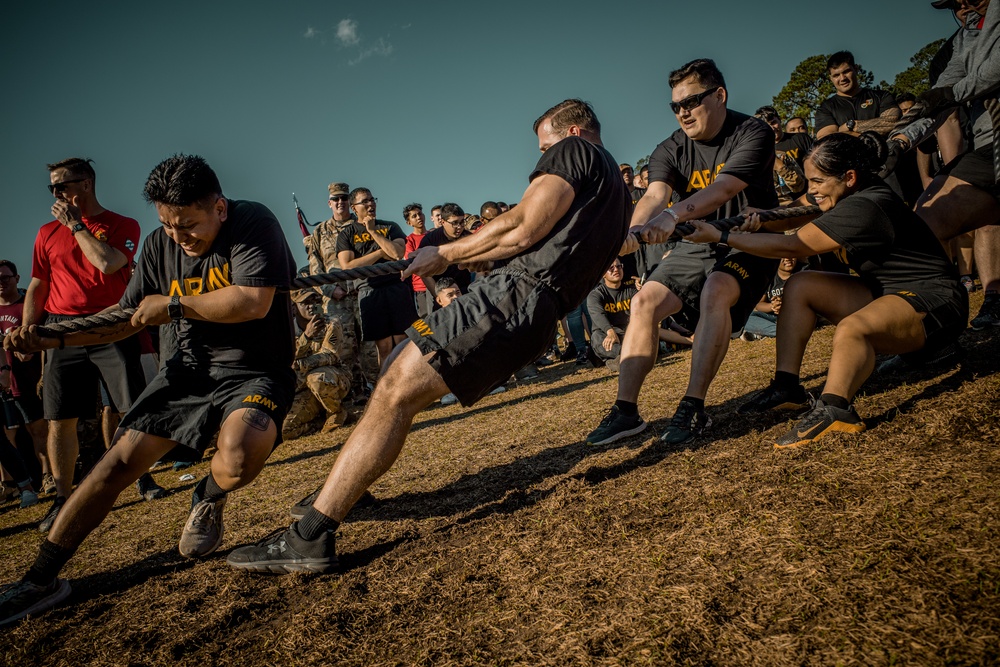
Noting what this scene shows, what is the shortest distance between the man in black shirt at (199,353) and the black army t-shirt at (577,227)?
1.47m

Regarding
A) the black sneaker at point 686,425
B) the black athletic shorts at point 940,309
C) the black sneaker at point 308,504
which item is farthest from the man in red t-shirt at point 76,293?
the black athletic shorts at point 940,309

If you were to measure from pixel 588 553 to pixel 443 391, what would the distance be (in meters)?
0.88

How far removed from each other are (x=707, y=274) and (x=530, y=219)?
1.75 metres

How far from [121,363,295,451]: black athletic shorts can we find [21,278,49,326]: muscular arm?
7.58 feet

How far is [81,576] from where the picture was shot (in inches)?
114

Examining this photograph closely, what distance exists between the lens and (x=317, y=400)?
21.5 ft

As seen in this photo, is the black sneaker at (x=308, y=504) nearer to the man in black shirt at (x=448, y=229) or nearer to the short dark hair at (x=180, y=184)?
the short dark hair at (x=180, y=184)

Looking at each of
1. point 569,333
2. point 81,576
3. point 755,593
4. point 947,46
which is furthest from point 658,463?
point 569,333

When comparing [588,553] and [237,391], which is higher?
[237,391]

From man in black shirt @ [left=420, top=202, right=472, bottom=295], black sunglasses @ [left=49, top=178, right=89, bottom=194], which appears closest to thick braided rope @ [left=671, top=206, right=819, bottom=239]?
black sunglasses @ [left=49, top=178, right=89, bottom=194]

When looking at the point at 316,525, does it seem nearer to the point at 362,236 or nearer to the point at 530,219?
the point at 530,219

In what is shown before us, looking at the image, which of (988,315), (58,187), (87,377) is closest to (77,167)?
(58,187)

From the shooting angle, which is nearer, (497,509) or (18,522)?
(497,509)

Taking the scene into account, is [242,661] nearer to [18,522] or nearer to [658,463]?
[658,463]
